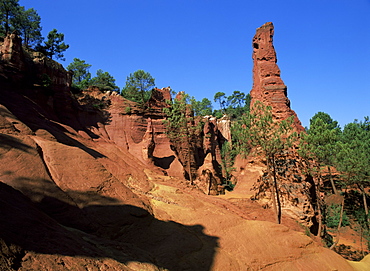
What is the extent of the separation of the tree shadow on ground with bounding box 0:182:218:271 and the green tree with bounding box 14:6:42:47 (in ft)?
118

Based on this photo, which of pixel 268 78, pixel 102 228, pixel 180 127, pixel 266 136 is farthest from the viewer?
pixel 180 127

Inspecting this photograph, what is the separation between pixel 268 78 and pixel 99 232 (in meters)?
21.3

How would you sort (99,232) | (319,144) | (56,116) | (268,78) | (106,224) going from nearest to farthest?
(99,232) < (106,224) < (319,144) < (56,116) < (268,78)

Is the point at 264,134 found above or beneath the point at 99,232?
above

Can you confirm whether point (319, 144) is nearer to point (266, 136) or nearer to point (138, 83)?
point (266, 136)

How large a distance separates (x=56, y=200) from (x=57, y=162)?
9.17 ft

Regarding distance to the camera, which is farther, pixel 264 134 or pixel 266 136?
pixel 266 136

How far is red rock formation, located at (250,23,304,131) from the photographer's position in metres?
22.5

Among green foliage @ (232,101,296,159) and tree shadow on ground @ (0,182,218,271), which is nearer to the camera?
tree shadow on ground @ (0,182,218,271)

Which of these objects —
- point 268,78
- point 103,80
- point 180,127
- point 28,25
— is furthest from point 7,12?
point 268,78

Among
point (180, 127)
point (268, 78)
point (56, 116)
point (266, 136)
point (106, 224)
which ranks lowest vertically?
point (106, 224)

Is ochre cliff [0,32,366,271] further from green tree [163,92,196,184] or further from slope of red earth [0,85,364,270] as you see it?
green tree [163,92,196,184]

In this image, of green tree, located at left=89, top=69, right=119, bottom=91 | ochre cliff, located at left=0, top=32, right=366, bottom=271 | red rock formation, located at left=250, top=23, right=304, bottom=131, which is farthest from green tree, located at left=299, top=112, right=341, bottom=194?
green tree, located at left=89, top=69, right=119, bottom=91

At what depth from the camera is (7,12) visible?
3238 cm
